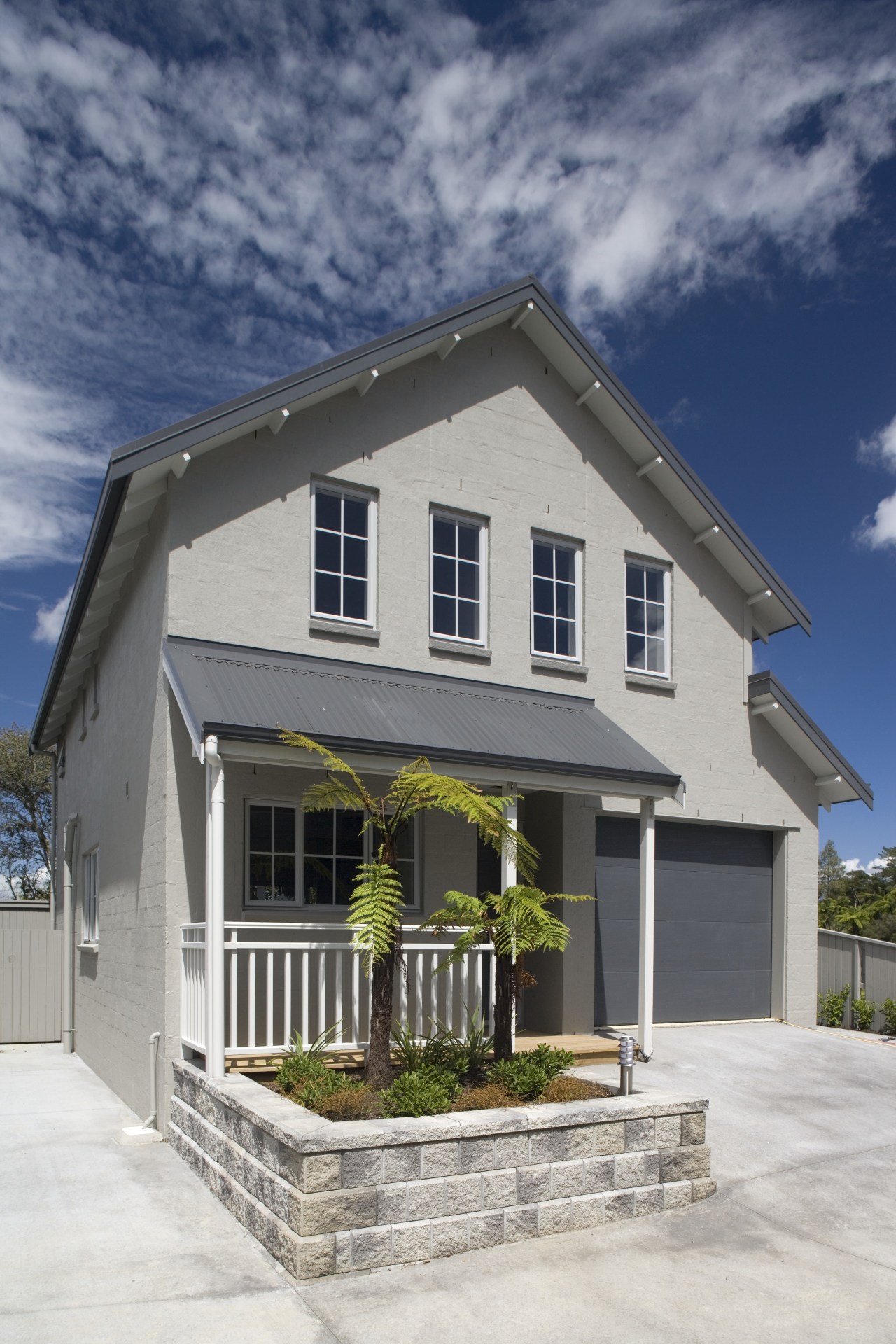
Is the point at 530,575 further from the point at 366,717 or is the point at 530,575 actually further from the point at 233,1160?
the point at 233,1160

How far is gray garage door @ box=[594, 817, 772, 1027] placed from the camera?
1168 cm

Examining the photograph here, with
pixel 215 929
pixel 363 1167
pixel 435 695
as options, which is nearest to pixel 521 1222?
pixel 363 1167

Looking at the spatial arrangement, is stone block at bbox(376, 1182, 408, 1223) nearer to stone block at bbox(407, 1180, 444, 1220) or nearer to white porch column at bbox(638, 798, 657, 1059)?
stone block at bbox(407, 1180, 444, 1220)

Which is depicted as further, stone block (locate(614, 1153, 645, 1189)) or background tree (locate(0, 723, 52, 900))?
background tree (locate(0, 723, 52, 900))

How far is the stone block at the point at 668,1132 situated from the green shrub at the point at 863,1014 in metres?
7.78

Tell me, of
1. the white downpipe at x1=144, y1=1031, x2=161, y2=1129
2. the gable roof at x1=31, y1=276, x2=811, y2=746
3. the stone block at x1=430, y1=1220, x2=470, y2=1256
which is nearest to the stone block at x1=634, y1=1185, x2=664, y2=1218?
the stone block at x1=430, y1=1220, x2=470, y2=1256

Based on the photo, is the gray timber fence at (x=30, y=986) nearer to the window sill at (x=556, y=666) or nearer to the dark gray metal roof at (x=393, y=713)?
the dark gray metal roof at (x=393, y=713)

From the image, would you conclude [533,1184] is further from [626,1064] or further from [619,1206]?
[626,1064]

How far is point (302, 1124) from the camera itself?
6.05 meters

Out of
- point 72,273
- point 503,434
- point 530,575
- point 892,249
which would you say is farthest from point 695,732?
point 72,273

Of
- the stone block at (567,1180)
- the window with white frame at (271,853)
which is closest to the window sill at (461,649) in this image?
the window with white frame at (271,853)

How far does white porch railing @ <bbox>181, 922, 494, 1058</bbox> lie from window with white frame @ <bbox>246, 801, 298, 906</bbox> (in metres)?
0.33

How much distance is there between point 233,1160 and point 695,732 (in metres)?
7.64

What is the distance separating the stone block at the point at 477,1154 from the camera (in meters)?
6.21
